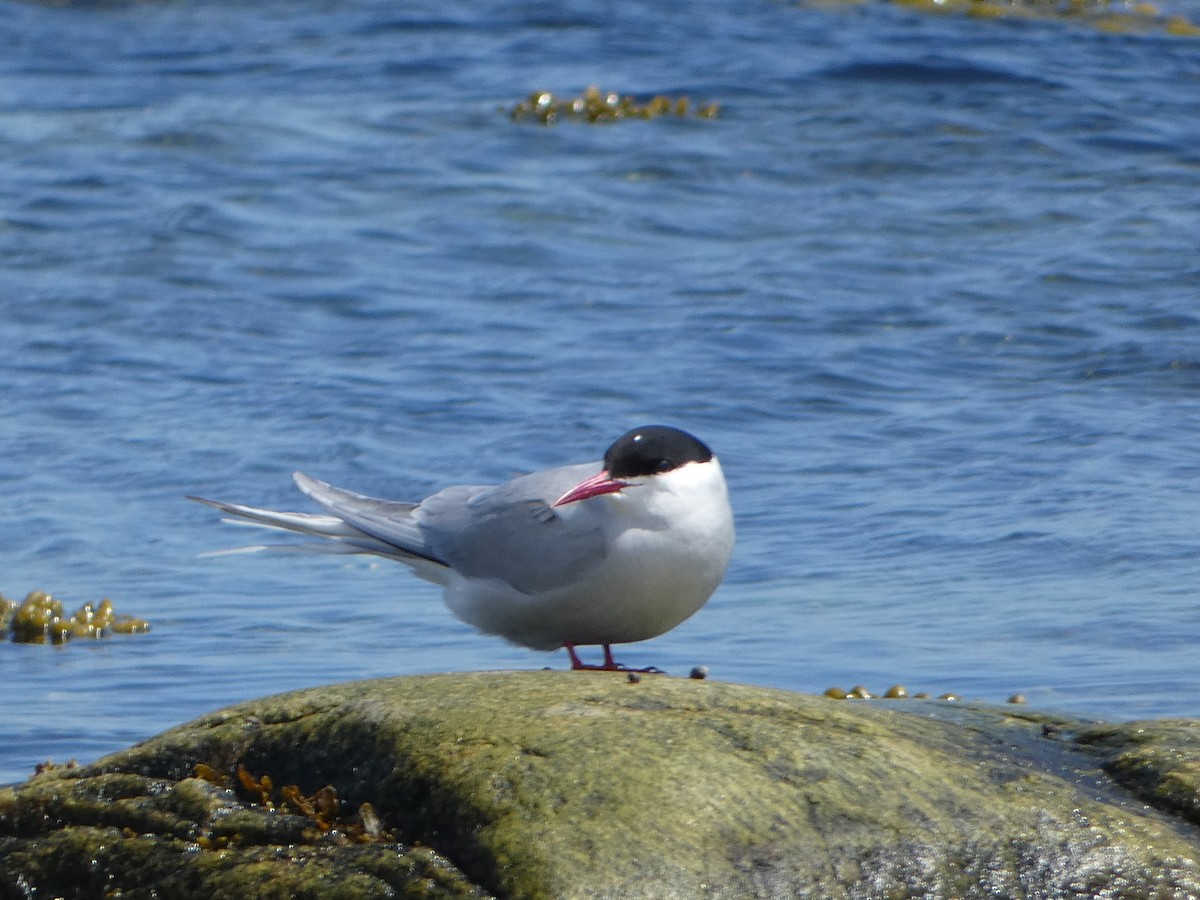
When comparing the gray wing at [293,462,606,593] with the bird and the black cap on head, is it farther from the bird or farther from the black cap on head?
the black cap on head

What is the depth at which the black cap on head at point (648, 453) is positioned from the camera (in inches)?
202

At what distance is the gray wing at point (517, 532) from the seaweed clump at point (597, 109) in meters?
11.0

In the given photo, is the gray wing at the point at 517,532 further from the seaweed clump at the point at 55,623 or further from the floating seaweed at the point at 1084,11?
the floating seaweed at the point at 1084,11

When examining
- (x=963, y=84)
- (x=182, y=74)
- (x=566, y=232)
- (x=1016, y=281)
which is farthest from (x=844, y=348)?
(x=182, y=74)

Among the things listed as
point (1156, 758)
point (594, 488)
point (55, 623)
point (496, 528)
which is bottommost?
point (55, 623)

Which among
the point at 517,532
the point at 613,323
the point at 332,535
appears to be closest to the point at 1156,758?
the point at 517,532

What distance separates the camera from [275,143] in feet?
53.4

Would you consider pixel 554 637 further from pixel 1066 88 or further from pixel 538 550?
pixel 1066 88

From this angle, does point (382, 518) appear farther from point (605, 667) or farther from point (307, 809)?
point (307, 809)

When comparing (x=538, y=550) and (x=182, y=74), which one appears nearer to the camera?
(x=538, y=550)

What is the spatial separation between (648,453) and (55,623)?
10.8ft

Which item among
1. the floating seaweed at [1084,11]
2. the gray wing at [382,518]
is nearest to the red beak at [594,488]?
the gray wing at [382,518]

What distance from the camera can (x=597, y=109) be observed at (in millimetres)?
16562

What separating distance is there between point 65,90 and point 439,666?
12.8 m
